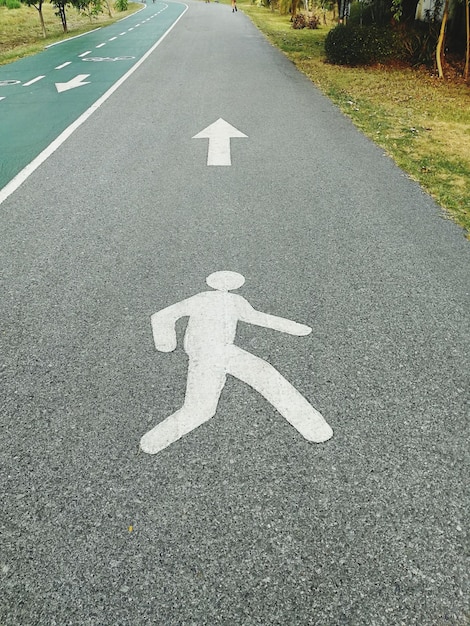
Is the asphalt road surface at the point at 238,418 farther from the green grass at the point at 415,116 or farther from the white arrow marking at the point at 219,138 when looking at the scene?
the white arrow marking at the point at 219,138

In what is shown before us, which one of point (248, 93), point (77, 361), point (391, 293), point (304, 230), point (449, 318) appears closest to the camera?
point (77, 361)

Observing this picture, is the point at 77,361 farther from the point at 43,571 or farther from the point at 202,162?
the point at 202,162

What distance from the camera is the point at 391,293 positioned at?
13.6 feet

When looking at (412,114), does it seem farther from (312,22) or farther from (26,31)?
(26,31)

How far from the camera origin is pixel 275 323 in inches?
146

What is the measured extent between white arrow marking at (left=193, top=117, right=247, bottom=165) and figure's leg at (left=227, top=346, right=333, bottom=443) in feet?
15.9

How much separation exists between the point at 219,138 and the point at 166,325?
5810 millimetres

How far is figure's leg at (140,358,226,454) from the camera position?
2.72 m

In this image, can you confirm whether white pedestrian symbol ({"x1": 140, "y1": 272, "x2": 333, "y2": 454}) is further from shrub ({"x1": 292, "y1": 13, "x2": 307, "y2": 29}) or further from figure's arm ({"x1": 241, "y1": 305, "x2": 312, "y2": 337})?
shrub ({"x1": 292, "y1": 13, "x2": 307, "y2": 29})

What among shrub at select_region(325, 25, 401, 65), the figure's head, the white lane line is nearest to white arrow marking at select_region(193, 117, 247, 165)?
the figure's head

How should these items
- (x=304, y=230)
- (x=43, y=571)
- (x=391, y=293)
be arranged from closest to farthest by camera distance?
(x=43, y=571) < (x=391, y=293) < (x=304, y=230)

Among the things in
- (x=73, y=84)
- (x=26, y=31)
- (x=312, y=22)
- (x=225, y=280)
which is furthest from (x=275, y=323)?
(x=26, y=31)

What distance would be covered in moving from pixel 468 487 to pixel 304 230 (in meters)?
3.31

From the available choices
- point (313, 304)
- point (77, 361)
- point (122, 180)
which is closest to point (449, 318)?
point (313, 304)
